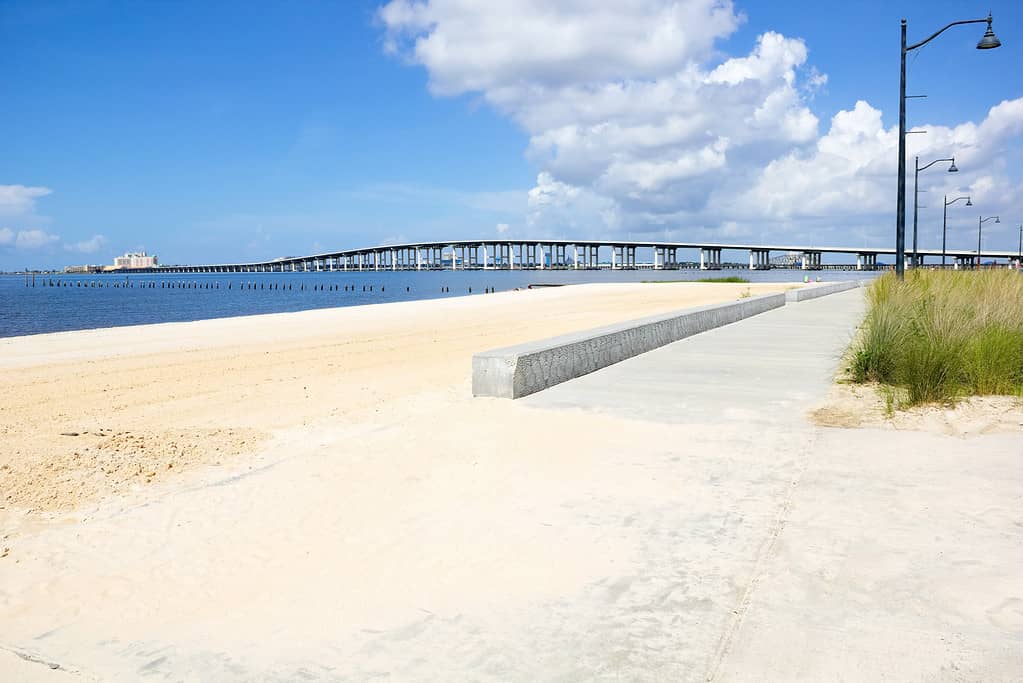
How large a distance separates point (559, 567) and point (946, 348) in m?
6.95

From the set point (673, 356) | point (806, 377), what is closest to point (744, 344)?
point (673, 356)

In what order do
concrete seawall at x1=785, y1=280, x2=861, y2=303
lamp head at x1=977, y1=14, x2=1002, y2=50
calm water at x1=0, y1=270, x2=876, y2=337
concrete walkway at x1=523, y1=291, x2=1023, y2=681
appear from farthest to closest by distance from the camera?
calm water at x1=0, y1=270, x2=876, y2=337 → concrete seawall at x1=785, y1=280, x2=861, y2=303 → lamp head at x1=977, y1=14, x2=1002, y2=50 → concrete walkway at x1=523, y1=291, x2=1023, y2=681

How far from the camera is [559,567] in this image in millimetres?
3949

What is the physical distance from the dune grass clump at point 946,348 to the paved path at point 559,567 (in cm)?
184

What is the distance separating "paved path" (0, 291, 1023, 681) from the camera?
3133mm

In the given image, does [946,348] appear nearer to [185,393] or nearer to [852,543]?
[852,543]

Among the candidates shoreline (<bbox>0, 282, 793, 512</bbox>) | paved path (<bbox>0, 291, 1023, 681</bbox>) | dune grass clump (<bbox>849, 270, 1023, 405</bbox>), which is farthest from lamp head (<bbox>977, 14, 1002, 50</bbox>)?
paved path (<bbox>0, 291, 1023, 681</bbox>)

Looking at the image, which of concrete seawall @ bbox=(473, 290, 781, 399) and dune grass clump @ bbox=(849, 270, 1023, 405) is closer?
dune grass clump @ bbox=(849, 270, 1023, 405)

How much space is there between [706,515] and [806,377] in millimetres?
5434

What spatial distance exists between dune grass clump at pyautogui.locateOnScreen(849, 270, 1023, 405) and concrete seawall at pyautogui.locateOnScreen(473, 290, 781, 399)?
3.02 metres

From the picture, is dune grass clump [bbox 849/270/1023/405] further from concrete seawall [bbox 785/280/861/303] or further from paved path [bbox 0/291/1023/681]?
concrete seawall [bbox 785/280/861/303]

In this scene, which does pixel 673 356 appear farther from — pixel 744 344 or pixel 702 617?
pixel 702 617

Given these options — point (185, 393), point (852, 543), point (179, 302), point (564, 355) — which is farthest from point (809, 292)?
point (179, 302)

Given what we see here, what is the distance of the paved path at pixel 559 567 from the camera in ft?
10.3
